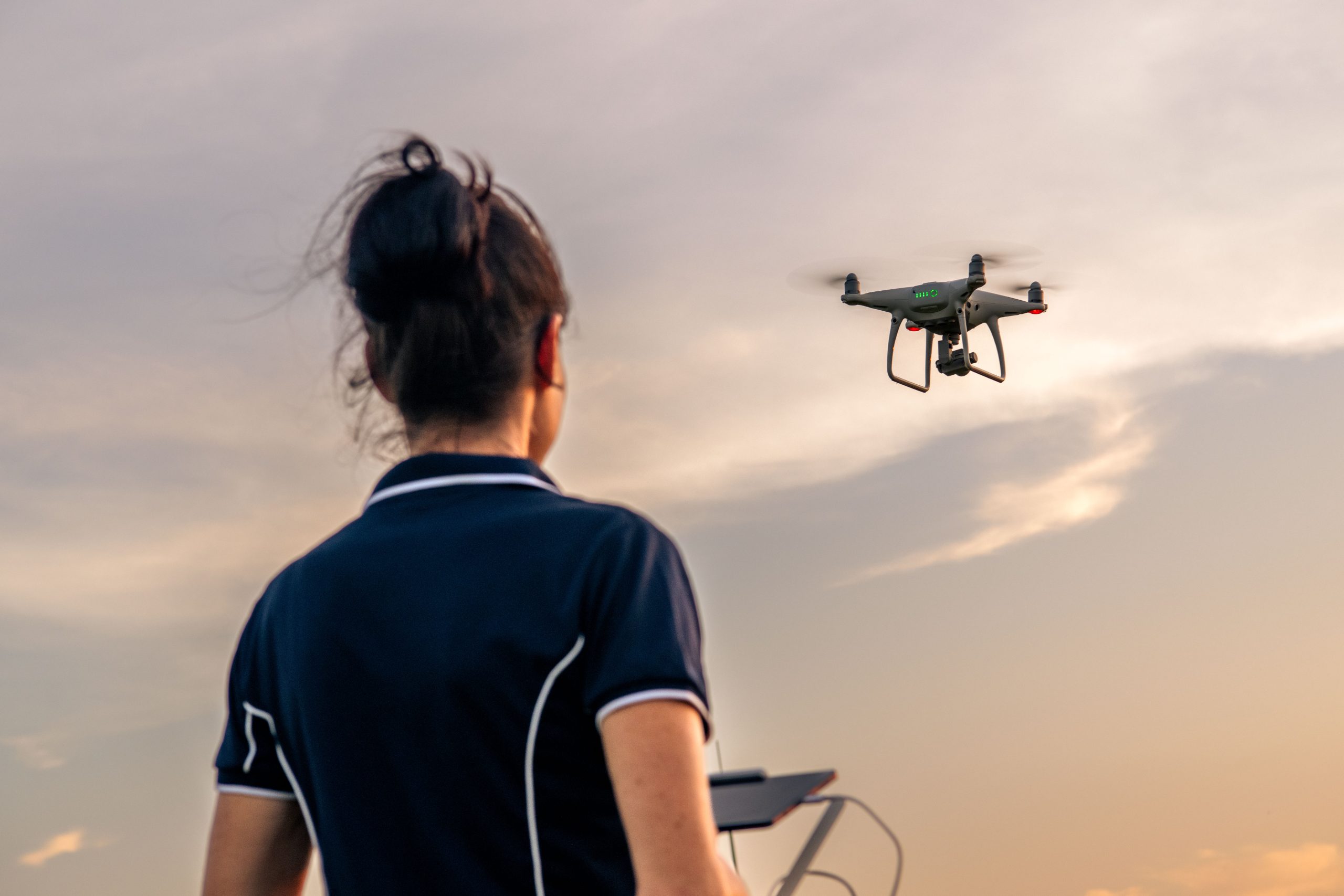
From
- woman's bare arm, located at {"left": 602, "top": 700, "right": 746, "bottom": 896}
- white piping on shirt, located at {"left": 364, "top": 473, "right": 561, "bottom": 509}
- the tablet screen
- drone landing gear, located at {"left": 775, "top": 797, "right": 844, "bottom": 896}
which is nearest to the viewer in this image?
woman's bare arm, located at {"left": 602, "top": 700, "right": 746, "bottom": 896}

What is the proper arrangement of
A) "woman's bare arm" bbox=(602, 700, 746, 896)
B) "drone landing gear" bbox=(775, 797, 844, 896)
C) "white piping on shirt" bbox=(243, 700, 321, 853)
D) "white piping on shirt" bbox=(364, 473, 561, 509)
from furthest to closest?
"drone landing gear" bbox=(775, 797, 844, 896) → "white piping on shirt" bbox=(243, 700, 321, 853) → "white piping on shirt" bbox=(364, 473, 561, 509) → "woman's bare arm" bbox=(602, 700, 746, 896)

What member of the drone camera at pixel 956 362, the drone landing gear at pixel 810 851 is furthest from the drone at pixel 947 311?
the drone landing gear at pixel 810 851

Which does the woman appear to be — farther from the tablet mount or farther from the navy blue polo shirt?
the tablet mount

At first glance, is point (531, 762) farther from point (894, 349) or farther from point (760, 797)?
point (894, 349)

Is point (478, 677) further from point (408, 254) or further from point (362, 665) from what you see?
point (408, 254)

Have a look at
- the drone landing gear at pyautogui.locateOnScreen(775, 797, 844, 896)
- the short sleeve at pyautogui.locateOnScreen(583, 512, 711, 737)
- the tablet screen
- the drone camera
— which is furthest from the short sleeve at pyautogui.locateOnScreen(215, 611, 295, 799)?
the drone camera

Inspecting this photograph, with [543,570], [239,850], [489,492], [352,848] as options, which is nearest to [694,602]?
[543,570]

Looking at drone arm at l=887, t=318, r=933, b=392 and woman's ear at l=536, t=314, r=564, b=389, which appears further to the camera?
drone arm at l=887, t=318, r=933, b=392
